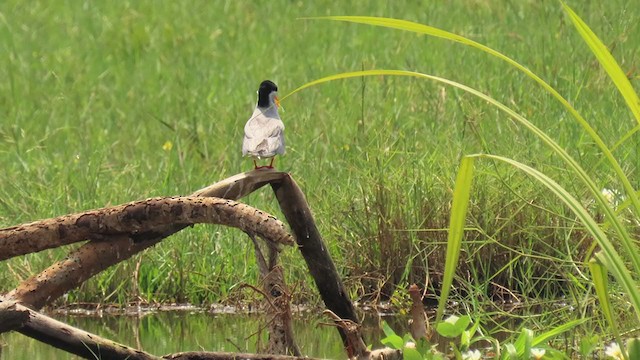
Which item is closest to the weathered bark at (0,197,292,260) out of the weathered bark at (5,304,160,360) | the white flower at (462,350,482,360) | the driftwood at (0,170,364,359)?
the driftwood at (0,170,364,359)

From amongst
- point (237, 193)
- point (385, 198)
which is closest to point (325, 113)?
point (385, 198)

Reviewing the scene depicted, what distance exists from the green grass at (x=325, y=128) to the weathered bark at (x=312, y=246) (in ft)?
1.85

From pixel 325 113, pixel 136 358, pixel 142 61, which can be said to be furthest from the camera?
pixel 142 61

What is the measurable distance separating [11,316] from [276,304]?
82cm

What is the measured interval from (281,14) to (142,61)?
179 centimetres

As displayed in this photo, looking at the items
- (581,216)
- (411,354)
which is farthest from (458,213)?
(411,354)

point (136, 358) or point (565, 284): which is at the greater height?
point (136, 358)

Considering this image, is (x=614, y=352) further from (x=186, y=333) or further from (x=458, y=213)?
(x=186, y=333)

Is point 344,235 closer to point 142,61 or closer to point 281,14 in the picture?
point 142,61

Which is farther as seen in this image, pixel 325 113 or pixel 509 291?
pixel 325 113

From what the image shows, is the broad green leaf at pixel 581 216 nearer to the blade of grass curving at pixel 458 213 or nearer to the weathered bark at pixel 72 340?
the blade of grass curving at pixel 458 213

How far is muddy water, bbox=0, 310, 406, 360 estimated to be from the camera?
5324 mm

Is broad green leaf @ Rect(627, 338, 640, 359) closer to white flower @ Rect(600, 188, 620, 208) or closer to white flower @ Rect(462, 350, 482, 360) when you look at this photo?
white flower @ Rect(462, 350, 482, 360)

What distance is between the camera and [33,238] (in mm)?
4324
